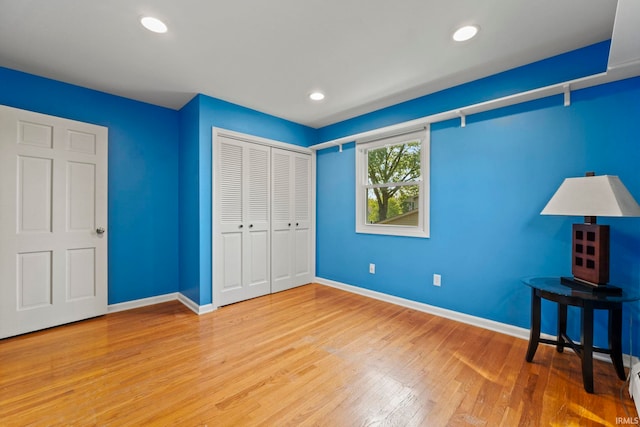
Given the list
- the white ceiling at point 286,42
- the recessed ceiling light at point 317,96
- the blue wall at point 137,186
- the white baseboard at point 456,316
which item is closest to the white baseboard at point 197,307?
the blue wall at point 137,186

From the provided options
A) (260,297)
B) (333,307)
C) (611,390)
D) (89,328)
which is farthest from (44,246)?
(611,390)

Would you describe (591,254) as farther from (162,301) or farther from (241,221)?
(162,301)

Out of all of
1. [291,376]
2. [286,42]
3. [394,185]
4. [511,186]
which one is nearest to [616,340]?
[511,186]

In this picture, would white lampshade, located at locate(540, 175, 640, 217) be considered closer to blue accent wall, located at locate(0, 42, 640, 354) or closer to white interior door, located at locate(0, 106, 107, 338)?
blue accent wall, located at locate(0, 42, 640, 354)

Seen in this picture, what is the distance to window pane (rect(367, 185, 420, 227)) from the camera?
338 cm

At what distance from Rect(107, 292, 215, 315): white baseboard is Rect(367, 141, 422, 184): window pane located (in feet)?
8.81

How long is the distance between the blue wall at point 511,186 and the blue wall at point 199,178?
1893 mm

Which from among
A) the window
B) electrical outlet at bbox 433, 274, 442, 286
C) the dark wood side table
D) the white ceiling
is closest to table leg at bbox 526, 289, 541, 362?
the dark wood side table

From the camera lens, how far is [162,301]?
3.57 m

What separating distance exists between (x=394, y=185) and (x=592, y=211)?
1986 millimetres

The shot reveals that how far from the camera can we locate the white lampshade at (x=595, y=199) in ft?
5.71

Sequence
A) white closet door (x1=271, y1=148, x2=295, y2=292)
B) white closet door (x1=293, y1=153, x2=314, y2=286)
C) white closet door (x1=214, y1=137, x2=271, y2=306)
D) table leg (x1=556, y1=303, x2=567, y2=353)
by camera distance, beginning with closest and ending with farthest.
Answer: table leg (x1=556, y1=303, x2=567, y2=353)
white closet door (x1=214, y1=137, x2=271, y2=306)
white closet door (x1=271, y1=148, x2=295, y2=292)
white closet door (x1=293, y1=153, x2=314, y2=286)

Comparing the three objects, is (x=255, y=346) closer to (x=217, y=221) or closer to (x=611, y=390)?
(x=217, y=221)

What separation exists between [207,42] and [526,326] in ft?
12.1
